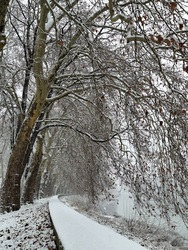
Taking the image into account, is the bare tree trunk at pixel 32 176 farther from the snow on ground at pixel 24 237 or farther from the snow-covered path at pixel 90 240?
the snow-covered path at pixel 90 240

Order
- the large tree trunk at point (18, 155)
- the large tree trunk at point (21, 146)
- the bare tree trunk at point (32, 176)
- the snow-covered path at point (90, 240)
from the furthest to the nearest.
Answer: the bare tree trunk at point (32, 176)
the large tree trunk at point (18, 155)
the large tree trunk at point (21, 146)
the snow-covered path at point (90, 240)

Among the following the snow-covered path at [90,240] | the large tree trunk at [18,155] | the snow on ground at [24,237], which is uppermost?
the large tree trunk at [18,155]

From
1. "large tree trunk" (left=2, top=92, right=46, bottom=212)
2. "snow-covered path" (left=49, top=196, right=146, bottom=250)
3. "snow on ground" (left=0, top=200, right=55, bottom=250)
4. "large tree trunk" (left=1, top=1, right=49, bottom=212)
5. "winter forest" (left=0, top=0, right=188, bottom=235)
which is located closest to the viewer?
"snow-covered path" (left=49, top=196, right=146, bottom=250)

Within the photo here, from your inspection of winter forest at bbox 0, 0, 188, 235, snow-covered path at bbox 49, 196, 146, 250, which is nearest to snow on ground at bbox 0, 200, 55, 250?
snow-covered path at bbox 49, 196, 146, 250

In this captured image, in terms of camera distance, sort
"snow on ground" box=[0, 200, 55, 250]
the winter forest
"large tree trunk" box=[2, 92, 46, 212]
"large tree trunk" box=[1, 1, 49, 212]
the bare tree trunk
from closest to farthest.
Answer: the winter forest, "snow on ground" box=[0, 200, 55, 250], "large tree trunk" box=[1, 1, 49, 212], "large tree trunk" box=[2, 92, 46, 212], the bare tree trunk

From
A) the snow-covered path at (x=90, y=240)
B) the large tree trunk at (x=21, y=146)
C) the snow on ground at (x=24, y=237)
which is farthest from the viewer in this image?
the large tree trunk at (x=21, y=146)

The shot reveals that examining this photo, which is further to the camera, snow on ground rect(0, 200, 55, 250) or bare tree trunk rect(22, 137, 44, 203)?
bare tree trunk rect(22, 137, 44, 203)

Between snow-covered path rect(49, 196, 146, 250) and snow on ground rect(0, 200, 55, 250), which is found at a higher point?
snow-covered path rect(49, 196, 146, 250)

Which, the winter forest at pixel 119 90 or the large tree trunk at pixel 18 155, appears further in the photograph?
the large tree trunk at pixel 18 155

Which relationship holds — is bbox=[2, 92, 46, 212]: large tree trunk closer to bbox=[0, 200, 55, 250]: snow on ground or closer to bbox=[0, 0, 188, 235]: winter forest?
A: bbox=[0, 0, 188, 235]: winter forest

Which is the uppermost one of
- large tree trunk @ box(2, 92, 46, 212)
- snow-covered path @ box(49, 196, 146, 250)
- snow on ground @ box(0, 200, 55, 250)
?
large tree trunk @ box(2, 92, 46, 212)

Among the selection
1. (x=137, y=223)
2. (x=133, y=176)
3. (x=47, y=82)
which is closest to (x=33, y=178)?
(x=137, y=223)

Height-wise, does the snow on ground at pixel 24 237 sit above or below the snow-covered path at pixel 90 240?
below

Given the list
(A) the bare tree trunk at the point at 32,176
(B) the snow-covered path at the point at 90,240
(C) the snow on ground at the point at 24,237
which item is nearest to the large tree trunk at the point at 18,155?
(C) the snow on ground at the point at 24,237
